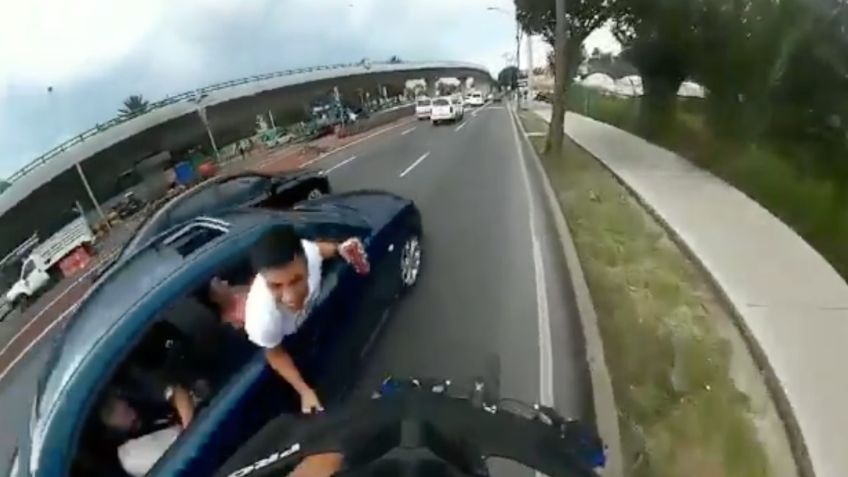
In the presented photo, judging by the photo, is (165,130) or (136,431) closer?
(136,431)

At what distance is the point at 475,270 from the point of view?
166 cm

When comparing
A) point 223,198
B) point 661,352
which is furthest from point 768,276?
point 223,198

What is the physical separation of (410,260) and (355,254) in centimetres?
34

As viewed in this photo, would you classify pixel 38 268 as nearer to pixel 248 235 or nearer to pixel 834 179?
pixel 248 235

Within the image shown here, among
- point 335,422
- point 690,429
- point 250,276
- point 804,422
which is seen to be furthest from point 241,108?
point 804,422

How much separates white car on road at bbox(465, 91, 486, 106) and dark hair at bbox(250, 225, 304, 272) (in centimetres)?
80

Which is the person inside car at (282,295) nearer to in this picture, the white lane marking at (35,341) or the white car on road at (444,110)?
the white lane marking at (35,341)

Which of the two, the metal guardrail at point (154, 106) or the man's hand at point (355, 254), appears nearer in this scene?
the metal guardrail at point (154, 106)

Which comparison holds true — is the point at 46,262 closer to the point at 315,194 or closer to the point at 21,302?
the point at 21,302

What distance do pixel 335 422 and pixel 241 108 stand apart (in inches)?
27.0

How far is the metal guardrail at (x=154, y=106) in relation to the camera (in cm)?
100

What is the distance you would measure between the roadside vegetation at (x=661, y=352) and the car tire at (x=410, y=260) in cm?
49

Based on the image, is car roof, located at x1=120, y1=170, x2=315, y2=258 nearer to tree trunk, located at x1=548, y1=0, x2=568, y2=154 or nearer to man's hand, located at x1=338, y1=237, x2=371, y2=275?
man's hand, located at x1=338, y1=237, x2=371, y2=275

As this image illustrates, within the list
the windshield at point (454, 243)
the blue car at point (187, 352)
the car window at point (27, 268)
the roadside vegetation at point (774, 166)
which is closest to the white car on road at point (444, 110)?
the windshield at point (454, 243)
